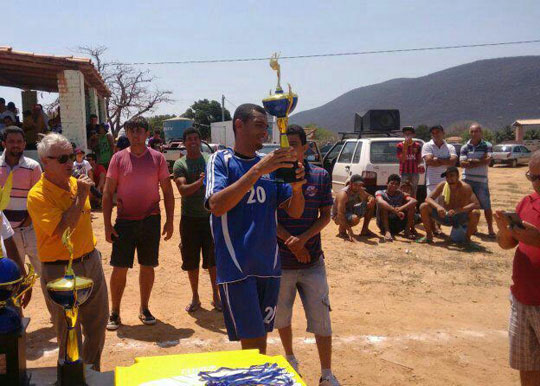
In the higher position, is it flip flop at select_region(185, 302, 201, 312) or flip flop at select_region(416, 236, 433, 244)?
flip flop at select_region(416, 236, 433, 244)

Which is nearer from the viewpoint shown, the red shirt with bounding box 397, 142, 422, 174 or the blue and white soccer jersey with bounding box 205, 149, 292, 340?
the blue and white soccer jersey with bounding box 205, 149, 292, 340

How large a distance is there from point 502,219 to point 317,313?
1487mm

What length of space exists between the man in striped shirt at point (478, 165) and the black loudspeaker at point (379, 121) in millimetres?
6021

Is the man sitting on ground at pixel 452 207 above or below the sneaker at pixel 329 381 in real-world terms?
above

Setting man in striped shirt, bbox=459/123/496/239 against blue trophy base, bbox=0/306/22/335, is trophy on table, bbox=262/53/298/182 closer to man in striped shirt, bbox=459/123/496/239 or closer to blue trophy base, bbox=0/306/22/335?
blue trophy base, bbox=0/306/22/335

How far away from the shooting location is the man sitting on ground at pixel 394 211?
9.13 metres

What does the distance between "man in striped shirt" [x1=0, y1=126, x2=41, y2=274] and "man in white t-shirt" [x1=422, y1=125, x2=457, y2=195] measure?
6.90m

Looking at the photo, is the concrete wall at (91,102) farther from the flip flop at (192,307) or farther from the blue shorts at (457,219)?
the flip flop at (192,307)

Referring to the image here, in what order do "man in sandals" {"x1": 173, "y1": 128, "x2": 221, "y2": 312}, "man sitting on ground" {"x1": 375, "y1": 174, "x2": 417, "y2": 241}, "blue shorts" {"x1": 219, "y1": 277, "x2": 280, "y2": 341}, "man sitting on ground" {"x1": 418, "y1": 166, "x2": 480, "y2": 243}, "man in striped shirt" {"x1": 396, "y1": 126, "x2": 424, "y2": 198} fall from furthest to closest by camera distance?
"man in striped shirt" {"x1": 396, "y1": 126, "x2": 424, "y2": 198} < "man sitting on ground" {"x1": 375, "y1": 174, "x2": 417, "y2": 241} < "man sitting on ground" {"x1": 418, "y1": 166, "x2": 480, "y2": 243} < "man in sandals" {"x1": 173, "y1": 128, "x2": 221, "y2": 312} < "blue shorts" {"x1": 219, "y1": 277, "x2": 280, "y2": 341}

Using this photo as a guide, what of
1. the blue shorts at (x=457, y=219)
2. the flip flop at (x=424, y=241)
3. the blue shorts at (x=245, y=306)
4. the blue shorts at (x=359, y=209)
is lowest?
the flip flop at (x=424, y=241)

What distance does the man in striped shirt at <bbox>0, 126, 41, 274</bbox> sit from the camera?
466cm

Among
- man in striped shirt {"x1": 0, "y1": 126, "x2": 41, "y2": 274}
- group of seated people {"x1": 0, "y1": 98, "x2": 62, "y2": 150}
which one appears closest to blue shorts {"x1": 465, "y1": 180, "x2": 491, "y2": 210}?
man in striped shirt {"x1": 0, "y1": 126, "x2": 41, "y2": 274}

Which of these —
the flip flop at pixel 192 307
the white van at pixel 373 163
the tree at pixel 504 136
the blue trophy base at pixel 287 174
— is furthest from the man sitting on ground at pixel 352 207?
the tree at pixel 504 136

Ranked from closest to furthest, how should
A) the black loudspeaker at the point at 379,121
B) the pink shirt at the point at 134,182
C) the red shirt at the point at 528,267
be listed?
the red shirt at the point at 528,267
the pink shirt at the point at 134,182
the black loudspeaker at the point at 379,121
